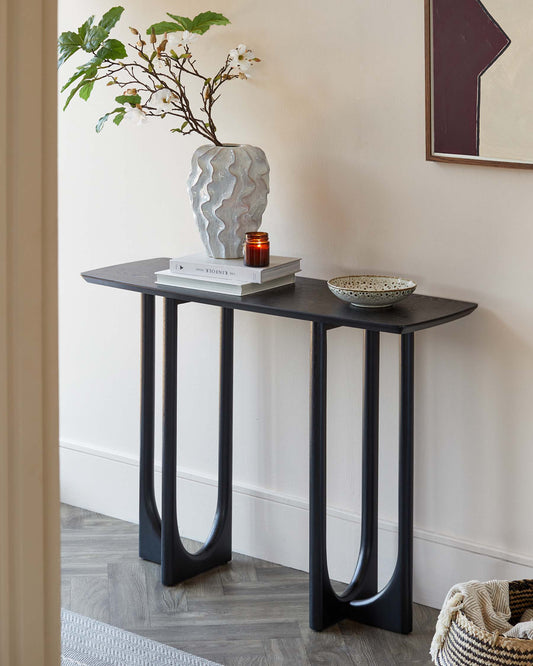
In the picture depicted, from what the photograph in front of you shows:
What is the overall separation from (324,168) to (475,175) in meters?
0.43

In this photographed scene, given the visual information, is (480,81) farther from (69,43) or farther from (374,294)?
(69,43)

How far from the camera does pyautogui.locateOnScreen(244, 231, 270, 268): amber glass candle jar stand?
2285 mm

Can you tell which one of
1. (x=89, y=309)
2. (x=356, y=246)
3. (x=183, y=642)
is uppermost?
(x=356, y=246)

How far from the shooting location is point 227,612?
242 centimetres

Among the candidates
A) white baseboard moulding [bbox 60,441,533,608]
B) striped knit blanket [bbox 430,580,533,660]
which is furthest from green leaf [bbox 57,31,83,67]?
striped knit blanket [bbox 430,580,533,660]

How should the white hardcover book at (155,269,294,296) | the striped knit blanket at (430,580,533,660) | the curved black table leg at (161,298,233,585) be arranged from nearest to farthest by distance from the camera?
the striped knit blanket at (430,580,533,660), the white hardcover book at (155,269,294,296), the curved black table leg at (161,298,233,585)

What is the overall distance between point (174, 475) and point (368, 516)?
0.55 meters

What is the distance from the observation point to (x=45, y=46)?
1.99 ft

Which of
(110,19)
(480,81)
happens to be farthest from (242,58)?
(480,81)

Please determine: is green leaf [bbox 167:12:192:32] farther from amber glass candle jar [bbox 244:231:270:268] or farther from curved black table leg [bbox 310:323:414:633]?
curved black table leg [bbox 310:323:414:633]

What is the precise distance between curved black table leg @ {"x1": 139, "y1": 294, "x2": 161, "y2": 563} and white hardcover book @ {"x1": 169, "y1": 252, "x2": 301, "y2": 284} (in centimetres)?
20

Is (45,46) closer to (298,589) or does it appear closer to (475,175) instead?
(475,175)

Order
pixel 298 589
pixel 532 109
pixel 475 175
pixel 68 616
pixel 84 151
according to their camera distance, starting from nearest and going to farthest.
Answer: pixel 532 109, pixel 475 175, pixel 68 616, pixel 298 589, pixel 84 151

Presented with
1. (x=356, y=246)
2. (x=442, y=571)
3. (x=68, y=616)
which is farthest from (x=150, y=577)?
(x=356, y=246)
